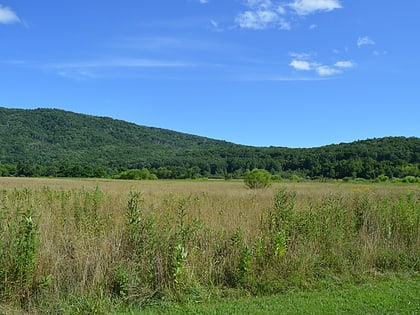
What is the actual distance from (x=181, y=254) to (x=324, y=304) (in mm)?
2229

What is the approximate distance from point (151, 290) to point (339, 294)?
2.94 m

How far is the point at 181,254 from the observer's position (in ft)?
20.4

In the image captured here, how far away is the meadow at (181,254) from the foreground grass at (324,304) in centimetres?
26

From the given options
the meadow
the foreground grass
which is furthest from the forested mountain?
the foreground grass

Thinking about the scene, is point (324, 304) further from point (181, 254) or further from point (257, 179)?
point (257, 179)

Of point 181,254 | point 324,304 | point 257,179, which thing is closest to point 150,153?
point 257,179

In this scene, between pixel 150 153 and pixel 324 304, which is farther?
pixel 150 153

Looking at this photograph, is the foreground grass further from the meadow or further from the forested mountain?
the forested mountain

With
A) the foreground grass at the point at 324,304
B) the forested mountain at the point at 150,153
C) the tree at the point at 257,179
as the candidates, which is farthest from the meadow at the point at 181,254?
the forested mountain at the point at 150,153

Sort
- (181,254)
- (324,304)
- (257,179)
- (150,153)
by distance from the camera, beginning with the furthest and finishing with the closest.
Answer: (150,153), (257,179), (181,254), (324,304)

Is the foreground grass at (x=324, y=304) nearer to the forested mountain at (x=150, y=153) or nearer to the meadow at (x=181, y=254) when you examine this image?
the meadow at (x=181, y=254)

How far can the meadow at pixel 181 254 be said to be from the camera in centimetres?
578

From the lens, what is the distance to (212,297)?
6176 millimetres

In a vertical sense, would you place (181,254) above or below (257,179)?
below
